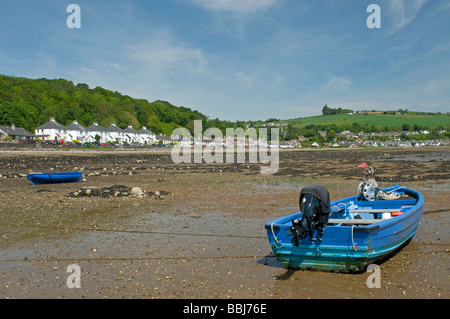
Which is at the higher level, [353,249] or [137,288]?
[353,249]

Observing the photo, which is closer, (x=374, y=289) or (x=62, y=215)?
(x=374, y=289)

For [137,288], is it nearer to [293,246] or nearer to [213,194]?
[293,246]

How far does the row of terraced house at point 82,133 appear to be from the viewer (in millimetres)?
115375

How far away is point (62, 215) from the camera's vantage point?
14.5 m

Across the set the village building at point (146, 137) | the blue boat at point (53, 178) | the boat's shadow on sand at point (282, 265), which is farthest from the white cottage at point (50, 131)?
the boat's shadow on sand at point (282, 265)

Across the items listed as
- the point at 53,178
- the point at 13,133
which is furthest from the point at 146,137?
the point at 53,178

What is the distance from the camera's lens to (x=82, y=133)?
123m

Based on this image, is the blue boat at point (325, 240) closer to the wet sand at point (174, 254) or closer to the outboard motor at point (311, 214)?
the outboard motor at point (311, 214)

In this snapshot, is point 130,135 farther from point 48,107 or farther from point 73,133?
point 48,107

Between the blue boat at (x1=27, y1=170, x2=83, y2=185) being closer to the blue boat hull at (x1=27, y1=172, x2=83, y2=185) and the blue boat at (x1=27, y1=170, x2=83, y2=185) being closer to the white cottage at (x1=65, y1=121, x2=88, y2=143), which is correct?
→ the blue boat hull at (x1=27, y1=172, x2=83, y2=185)
